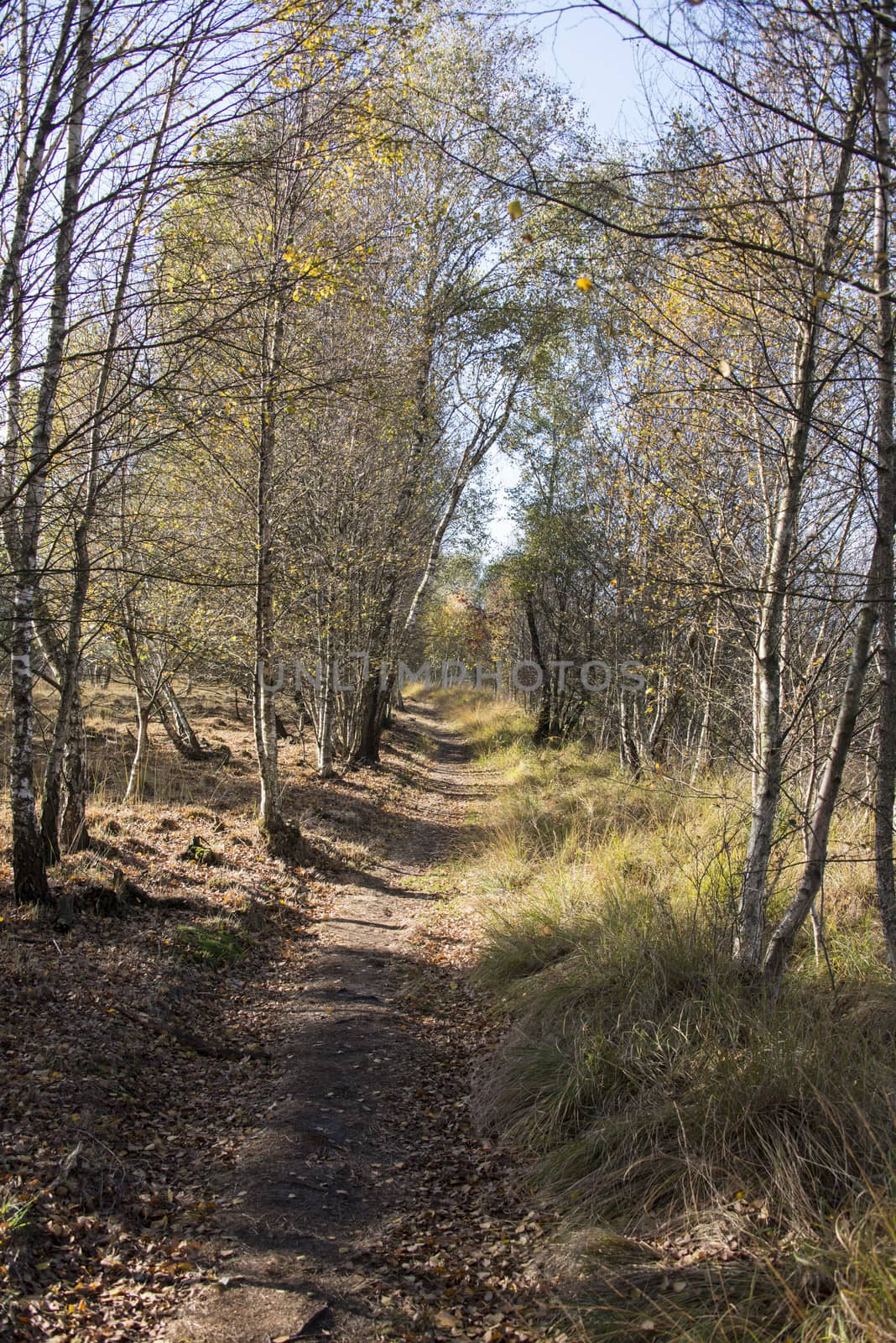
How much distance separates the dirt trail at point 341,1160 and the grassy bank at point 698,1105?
→ 49 centimetres

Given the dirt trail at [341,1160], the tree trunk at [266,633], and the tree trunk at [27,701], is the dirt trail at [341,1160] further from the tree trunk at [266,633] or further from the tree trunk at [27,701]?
the tree trunk at [266,633]

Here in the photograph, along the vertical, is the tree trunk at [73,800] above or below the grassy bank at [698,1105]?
above

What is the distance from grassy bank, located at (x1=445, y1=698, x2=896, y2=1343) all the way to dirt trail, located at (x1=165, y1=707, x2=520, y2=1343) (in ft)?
1.62

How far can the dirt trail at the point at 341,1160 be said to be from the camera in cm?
308

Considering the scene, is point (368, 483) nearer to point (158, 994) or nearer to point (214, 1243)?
point (158, 994)

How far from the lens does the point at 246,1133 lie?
4383 millimetres

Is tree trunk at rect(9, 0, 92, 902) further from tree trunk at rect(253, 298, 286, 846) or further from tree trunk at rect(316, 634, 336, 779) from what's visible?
tree trunk at rect(316, 634, 336, 779)

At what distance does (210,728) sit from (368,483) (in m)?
9.20

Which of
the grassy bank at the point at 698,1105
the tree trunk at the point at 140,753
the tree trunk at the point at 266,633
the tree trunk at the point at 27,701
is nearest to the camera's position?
the grassy bank at the point at 698,1105

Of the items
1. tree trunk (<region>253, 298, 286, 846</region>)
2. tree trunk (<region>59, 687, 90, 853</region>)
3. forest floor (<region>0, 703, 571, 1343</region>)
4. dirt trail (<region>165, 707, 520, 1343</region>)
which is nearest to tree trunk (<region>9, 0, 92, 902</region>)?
forest floor (<region>0, 703, 571, 1343</region>)

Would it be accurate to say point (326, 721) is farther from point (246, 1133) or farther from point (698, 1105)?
point (698, 1105)

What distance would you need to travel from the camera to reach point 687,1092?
3.82 meters

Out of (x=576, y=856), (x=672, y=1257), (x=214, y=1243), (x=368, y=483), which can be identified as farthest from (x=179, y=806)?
(x=672, y=1257)

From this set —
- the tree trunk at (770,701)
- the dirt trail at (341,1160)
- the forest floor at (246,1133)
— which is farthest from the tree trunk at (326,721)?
the tree trunk at (770,701)
